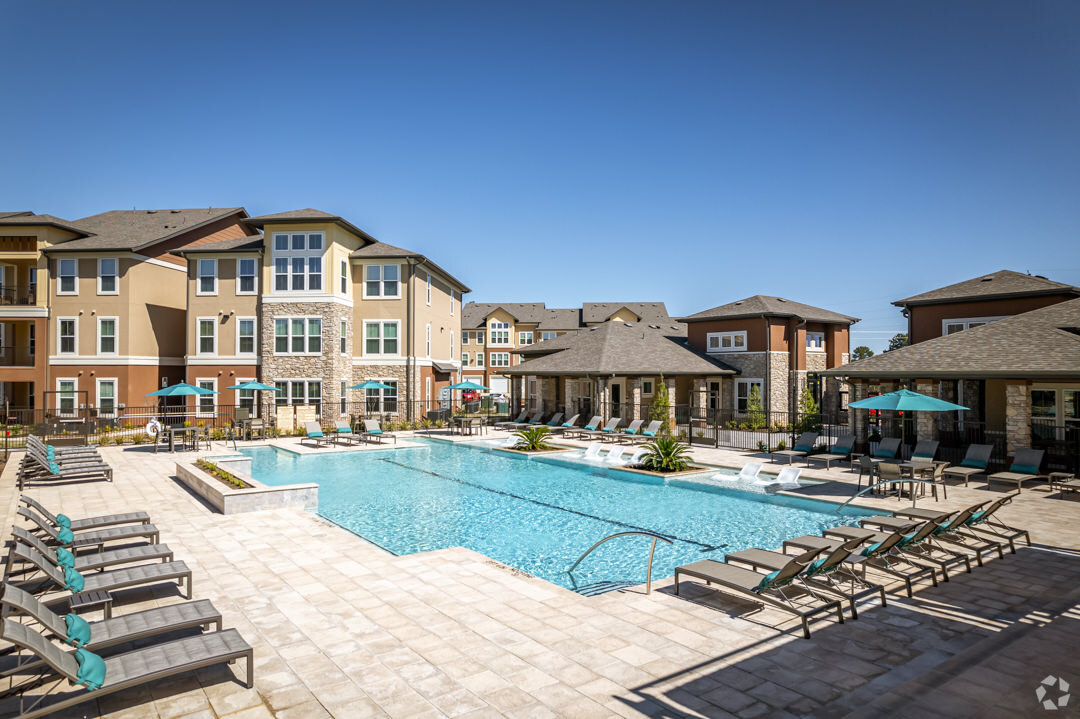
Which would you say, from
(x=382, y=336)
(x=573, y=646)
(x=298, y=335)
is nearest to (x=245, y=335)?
(x=298, y=335)

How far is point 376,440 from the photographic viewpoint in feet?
81.9

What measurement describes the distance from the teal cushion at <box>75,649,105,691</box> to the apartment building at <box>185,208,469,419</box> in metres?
26.1

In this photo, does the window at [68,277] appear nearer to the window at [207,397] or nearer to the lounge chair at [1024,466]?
the window at [207,397]

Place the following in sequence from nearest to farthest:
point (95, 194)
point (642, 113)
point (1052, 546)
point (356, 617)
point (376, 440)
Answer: point (356, 617) → point (1052, 546) → point (642, 113) → point (376, 440) → point (95, 194)

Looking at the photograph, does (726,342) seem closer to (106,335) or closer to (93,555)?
(106,335)

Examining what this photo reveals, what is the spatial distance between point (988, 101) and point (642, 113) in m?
10.6

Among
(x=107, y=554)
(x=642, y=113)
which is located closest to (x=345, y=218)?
(x=642, y=113)

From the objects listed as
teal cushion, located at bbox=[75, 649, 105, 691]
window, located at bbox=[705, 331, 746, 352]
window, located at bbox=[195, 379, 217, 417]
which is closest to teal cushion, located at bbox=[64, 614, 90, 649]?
teal cushion, located at bbox=[75, 649, 105, 691]

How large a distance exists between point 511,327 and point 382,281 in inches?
1248

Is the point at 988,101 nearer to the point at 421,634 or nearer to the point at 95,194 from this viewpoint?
the point at 421,634

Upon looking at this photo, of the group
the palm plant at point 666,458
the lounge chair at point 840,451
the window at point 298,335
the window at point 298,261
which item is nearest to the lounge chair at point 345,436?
the window at point 298,335

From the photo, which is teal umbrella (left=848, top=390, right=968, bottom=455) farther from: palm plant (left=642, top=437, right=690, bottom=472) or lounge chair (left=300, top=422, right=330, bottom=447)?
lounge chair (left=300, top=422, right=330, bottom=447)

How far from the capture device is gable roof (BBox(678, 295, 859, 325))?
34.2 meters

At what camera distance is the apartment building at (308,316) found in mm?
29344
